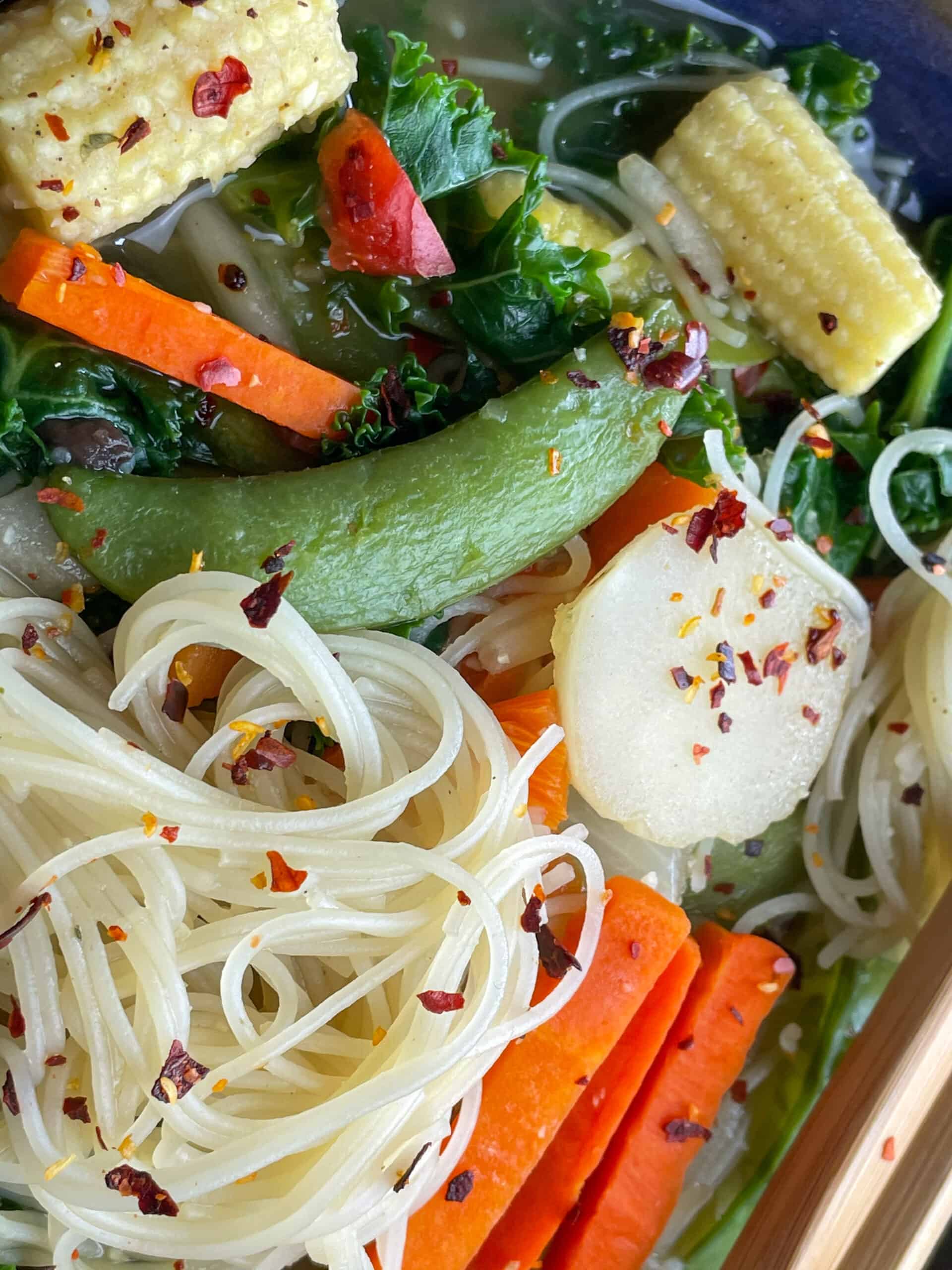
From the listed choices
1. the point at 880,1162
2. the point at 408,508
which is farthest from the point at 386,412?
the point at 880,1162

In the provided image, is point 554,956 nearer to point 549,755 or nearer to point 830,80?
point 549,755

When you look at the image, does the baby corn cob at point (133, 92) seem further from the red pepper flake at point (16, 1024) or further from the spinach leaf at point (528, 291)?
the red pepper flake at point (16, 1024)

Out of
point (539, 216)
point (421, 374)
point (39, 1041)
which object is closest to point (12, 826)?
point (39, 1041)

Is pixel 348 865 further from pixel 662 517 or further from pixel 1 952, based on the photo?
pixel 662 517

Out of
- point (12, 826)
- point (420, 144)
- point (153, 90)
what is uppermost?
point (153, 90)

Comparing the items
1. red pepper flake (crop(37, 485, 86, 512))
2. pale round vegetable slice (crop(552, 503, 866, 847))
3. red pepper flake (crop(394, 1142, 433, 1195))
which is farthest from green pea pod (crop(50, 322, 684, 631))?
red pepper flake (crop(394, 1142, 433, 1195))
